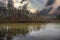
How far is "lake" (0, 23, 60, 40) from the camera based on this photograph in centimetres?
1055

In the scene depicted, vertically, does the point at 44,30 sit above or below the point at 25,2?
below

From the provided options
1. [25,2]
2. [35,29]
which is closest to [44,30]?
[35,29]

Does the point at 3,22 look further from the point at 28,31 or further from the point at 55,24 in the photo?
the point at 55,24

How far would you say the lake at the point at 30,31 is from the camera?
10547 millimetres

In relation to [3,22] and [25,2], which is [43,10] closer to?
[25,2]

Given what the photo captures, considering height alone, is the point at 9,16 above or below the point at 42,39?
above

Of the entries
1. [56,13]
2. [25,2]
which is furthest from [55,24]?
[25,2]

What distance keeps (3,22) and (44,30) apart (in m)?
1.27

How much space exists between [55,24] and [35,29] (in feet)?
2.06

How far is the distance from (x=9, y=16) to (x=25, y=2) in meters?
0.65

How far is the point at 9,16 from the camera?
10617mm

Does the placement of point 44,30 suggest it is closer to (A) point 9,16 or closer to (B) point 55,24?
(B) point 55,24

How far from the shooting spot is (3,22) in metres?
10.6

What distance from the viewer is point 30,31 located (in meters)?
10.6
